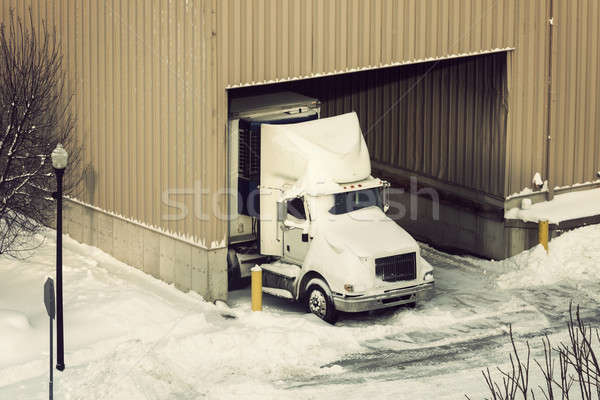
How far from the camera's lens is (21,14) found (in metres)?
25.7

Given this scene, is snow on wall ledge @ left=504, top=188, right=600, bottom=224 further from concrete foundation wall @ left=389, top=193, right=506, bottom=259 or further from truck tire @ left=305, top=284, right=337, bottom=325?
truck tire @ left=305, top=284, right=337, bottom=325

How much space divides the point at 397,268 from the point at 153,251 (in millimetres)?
5379

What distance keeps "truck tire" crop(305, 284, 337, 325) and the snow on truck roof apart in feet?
6.05

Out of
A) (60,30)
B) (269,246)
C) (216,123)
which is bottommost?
(269,246)

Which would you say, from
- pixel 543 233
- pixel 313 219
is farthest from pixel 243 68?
pixel 543 233

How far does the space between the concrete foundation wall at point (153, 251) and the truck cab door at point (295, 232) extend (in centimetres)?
125

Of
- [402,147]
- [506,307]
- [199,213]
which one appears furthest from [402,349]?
[402,147]

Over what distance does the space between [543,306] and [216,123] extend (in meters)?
7.31

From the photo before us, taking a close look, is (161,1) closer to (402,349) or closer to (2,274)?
(2,274)

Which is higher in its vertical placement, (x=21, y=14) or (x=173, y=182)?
(x=21, y=14)

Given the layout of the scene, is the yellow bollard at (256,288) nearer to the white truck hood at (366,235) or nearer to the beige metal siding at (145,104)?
the beige metal siding at (145,104)

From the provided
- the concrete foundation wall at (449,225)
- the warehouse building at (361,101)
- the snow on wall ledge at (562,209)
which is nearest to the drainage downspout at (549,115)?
the warehouse building at (361,101)

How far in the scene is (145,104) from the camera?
21.4m

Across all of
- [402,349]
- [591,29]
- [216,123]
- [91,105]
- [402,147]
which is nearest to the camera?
[402,349]
